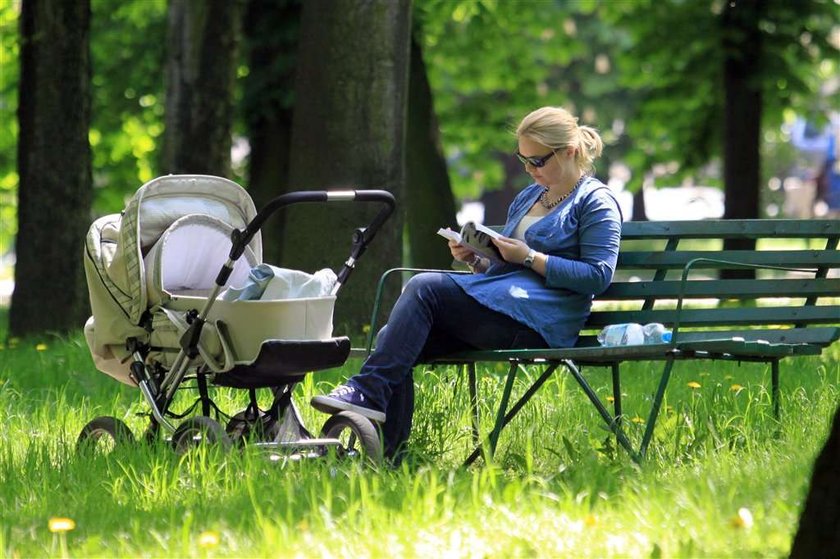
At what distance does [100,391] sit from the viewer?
26.1ft

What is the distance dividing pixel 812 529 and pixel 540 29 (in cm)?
1738

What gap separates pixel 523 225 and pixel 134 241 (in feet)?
5.14

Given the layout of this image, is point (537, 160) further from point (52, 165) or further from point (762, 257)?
point (52, 165)

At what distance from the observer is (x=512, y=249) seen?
19.3ft

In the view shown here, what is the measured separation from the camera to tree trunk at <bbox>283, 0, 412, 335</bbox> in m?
9.35

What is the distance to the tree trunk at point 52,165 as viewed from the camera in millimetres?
12375

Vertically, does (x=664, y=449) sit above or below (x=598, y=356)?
below

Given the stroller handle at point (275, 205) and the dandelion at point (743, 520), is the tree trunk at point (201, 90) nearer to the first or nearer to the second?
the stroller handle at point (275, 205)

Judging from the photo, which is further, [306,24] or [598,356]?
[306,24]

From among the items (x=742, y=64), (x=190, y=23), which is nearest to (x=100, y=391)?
(x=190, y=23)

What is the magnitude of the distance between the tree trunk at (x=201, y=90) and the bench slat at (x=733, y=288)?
258 inches

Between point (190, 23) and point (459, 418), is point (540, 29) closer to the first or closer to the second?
point (190, 23)

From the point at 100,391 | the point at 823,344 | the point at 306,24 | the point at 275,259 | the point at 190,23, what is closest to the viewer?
the point at 823,344

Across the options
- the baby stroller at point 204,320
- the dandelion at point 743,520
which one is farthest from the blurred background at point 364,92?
the dandelion at point 743,520
